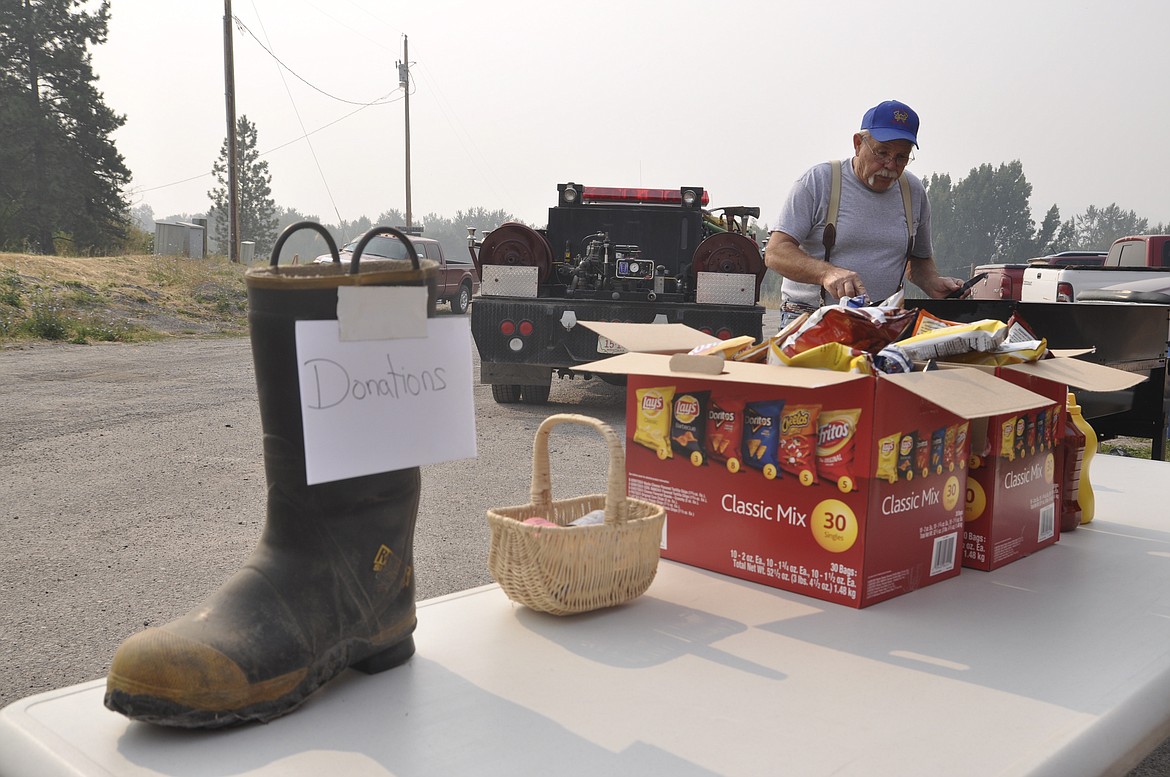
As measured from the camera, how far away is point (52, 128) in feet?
124

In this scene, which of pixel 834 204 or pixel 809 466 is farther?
pixel 834 204

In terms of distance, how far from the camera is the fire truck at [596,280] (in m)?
7.02

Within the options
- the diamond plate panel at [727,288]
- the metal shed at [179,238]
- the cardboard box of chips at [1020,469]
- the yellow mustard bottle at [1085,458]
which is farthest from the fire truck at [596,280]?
the metal shed at [179,238]

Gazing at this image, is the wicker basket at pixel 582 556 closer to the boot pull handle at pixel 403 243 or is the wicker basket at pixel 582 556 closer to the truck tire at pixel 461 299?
the boot pull handle at pixel 403 243

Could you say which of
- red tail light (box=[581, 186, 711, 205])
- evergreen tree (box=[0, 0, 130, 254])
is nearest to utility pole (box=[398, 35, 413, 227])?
evergreen tree (box=[0, 0, 130, 254])

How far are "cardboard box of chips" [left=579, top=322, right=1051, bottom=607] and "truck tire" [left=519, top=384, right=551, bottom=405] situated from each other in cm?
631

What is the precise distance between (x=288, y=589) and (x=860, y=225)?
2.29 m

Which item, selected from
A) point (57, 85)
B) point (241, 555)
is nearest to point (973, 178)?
point (57, 85)

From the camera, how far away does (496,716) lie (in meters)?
0.97

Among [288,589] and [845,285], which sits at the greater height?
[845,285]

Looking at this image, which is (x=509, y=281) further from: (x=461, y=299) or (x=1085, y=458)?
(x=461, y=299)

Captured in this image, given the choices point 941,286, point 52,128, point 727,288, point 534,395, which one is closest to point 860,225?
point 941,286

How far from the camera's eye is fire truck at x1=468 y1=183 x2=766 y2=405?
702 centimetres

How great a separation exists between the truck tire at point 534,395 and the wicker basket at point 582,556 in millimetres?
6506
